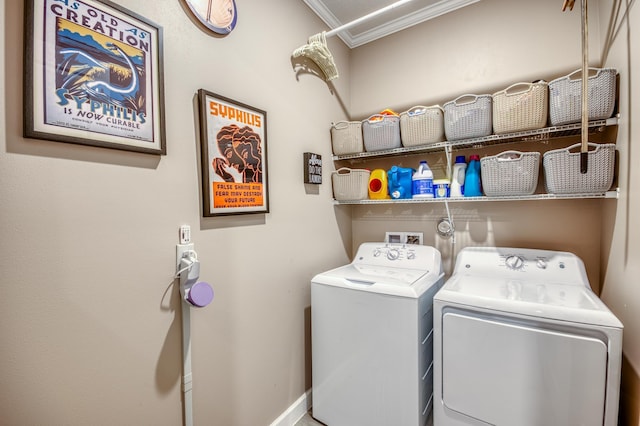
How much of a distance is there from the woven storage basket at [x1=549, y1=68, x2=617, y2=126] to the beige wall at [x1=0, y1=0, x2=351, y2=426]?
55.1 inches

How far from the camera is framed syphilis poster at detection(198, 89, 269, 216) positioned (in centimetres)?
127

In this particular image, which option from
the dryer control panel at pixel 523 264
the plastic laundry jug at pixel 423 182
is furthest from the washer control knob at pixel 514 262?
the plastic laundry jug at pixel 423 182

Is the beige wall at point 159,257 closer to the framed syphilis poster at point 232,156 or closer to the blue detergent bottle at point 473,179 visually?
the framed syphilis poster at point 232,156

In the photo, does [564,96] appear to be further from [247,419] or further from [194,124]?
[247,419]

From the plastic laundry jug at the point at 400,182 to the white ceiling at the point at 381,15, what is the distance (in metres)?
1.08

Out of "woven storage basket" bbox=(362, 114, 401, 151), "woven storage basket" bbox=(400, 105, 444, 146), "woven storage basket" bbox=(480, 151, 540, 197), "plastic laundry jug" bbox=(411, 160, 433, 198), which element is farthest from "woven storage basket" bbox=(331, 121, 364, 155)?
"woven storage basket" bbox=(480, 151, 540, 197)

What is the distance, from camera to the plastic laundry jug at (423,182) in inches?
74.2

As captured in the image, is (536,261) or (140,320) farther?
(536,261)

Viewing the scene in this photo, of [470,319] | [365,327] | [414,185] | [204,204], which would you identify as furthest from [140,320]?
[414,185]

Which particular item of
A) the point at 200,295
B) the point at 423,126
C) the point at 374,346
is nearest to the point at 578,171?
the point at 423,126

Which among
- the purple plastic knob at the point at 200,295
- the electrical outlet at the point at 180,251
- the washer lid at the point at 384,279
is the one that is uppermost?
the electrical outlet at the point at 180,251

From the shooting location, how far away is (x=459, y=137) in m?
1.73

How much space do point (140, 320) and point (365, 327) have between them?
1.07 meters

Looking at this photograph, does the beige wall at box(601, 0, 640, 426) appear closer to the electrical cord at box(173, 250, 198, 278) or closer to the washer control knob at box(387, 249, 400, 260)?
the washer control knob at box(387, 249, 400, 260)
